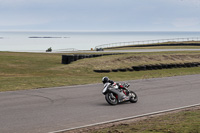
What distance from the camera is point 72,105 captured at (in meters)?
14.3

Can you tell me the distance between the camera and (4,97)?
1638 centimetres

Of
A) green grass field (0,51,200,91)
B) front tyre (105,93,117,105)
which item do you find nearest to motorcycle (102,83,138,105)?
front tyre (105,93,117,105)

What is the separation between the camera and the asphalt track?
1091cm

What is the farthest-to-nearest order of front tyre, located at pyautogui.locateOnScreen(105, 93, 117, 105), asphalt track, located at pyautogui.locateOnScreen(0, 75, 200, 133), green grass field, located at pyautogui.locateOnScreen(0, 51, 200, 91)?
green grass field, located at pyautogui.locateOnScreen(0, 51, 200, 91) → front tyre, located at pyautogui.locateOnScreen(105, 93, 117, 105) → asphalt track, located at pyautogui.locateOnScreen(0, 75, 200, 133)

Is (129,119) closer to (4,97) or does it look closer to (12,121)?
(12,121)

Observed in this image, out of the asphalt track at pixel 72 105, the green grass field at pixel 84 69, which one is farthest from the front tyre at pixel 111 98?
the green grass field at pixel 84 69

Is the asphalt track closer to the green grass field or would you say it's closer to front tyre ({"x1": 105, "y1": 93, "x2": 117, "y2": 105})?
front tyre ({"x1": 105, "y1": 93, "x2": 117, "y2": 105})

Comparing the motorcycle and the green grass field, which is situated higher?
the green grass field

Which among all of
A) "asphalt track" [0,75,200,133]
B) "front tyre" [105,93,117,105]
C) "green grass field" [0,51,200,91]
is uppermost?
"green grass field" [0,51,200,91]

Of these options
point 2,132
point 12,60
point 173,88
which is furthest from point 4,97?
point 12,60

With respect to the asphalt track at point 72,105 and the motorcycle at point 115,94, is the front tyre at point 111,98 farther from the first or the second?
the asphalt track at point 72,105

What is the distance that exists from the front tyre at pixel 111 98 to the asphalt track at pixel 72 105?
0.25 meters

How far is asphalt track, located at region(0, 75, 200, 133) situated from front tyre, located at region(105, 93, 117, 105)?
10.0 inches

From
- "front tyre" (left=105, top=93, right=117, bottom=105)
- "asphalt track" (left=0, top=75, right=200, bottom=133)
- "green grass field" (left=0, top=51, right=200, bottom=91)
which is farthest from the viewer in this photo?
"green grass field" (left=0, top=51, right=200, bottom=91)
